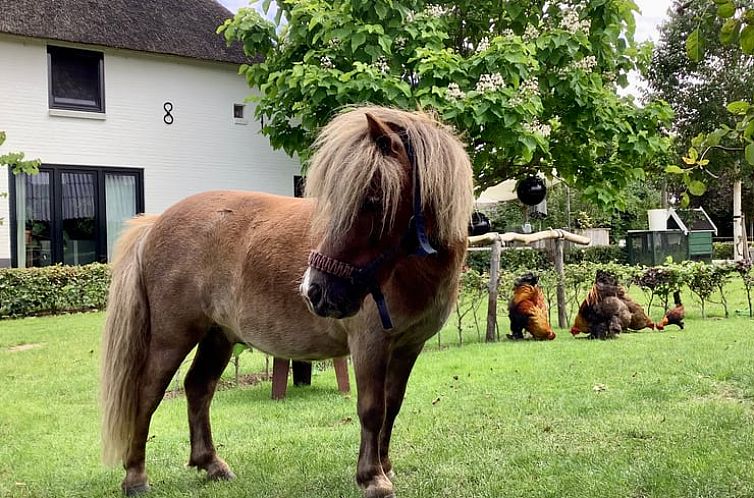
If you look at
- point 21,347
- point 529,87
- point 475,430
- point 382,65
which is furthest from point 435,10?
point 21,347

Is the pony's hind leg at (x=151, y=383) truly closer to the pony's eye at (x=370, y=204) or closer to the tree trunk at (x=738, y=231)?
the pony's eye at (x=370, y=204)

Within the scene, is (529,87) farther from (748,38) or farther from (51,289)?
(51,289)

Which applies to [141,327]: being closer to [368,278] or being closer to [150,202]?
A: [368,278]

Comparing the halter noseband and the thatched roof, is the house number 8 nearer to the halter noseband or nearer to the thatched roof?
the thatched roof

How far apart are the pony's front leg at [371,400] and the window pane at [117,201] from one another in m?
12.3

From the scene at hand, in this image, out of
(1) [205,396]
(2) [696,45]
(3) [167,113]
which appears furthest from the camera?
(3) [167,113]

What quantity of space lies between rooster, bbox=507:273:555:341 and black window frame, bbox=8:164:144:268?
9220 millimetres

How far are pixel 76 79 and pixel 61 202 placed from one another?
2.71m

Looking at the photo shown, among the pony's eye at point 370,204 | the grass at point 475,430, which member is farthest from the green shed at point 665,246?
the pony's eye at point 370,204

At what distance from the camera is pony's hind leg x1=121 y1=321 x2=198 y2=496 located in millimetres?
3336

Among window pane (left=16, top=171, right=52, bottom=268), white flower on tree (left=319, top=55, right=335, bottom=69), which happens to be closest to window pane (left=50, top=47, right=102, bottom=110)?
window pane (left=16, top=171, right=52, bottom=268)

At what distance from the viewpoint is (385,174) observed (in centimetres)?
232

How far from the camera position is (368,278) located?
2.35 m

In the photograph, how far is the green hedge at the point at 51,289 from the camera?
11.5 meters
